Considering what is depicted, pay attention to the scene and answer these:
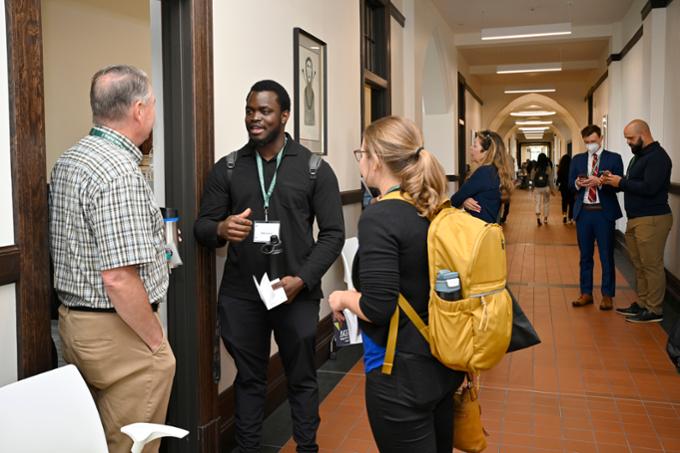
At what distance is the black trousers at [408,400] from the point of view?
182 centimetres

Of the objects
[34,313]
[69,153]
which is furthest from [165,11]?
[34,313]

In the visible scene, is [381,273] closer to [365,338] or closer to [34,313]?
[365,338]

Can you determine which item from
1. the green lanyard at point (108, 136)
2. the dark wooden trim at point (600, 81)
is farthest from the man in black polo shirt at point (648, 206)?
the dark wooden trim at point (600, 81)

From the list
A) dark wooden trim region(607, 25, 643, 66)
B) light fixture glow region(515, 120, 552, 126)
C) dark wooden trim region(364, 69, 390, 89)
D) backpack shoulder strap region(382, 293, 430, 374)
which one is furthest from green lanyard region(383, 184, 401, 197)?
light fixture glow region(515, 120, 552, 126)

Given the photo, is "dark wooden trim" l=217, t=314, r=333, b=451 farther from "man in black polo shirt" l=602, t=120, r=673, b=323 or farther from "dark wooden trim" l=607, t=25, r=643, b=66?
"dark wooden trim" l=607, t=25, r=643, b=66

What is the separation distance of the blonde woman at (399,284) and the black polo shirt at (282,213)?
0.94m

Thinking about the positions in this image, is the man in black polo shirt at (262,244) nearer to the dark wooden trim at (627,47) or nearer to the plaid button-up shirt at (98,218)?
the plaid button-up shirt at (98,218)

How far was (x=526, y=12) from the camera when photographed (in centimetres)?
1055

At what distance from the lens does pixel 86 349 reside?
1974 millimetres

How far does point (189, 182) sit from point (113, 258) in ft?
3.58

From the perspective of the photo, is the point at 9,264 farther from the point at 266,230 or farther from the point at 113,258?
the point at 266,230

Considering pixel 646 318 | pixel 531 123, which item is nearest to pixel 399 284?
pixel 646 318

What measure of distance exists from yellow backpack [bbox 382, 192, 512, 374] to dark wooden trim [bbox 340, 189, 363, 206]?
330 cm

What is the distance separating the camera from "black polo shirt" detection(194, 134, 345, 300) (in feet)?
9.26
